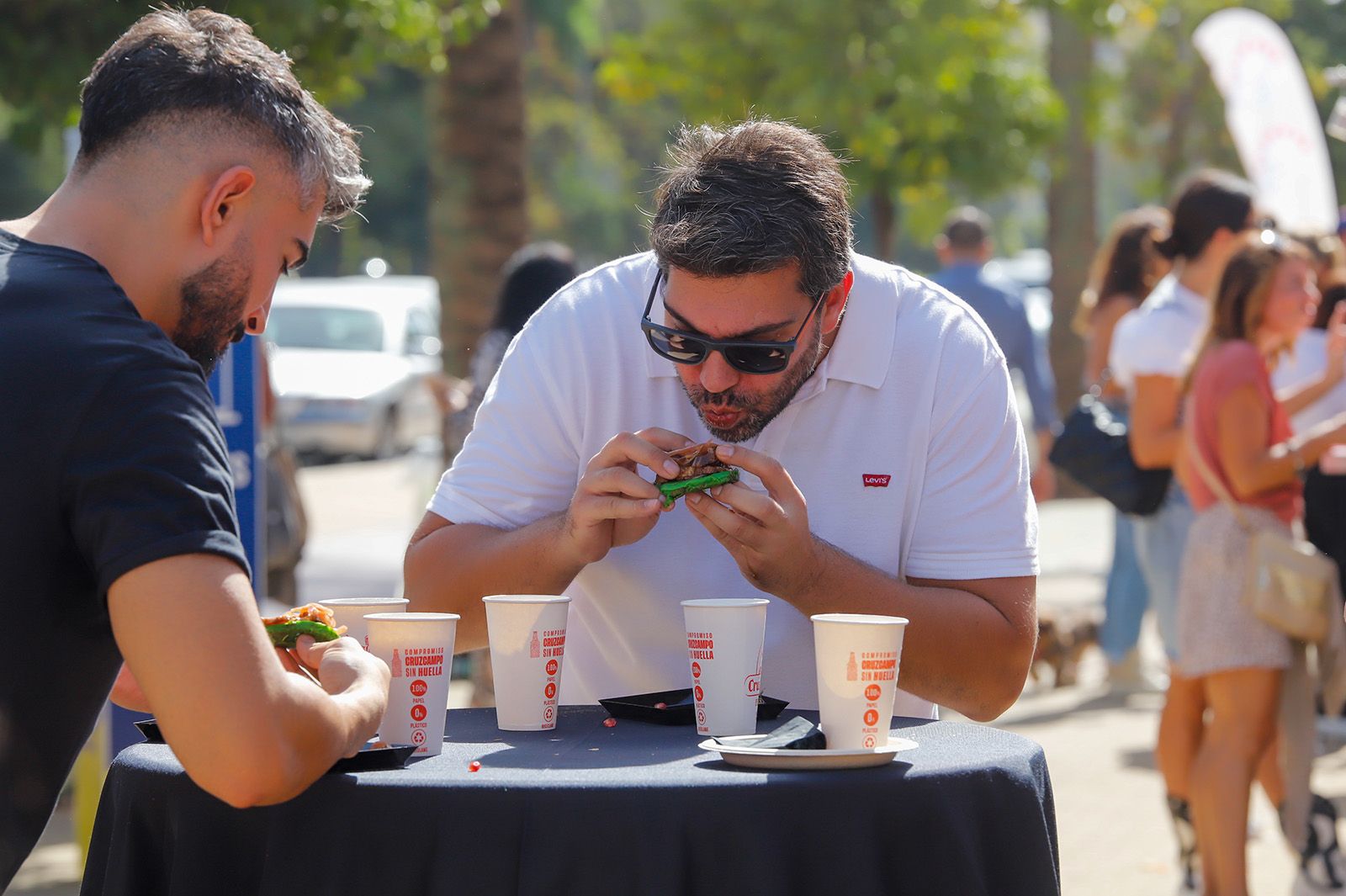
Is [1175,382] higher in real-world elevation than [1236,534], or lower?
higher

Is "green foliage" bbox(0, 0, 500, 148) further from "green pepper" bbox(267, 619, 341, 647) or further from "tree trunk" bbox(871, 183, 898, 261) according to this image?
"tree trunk" bbox(871, 183, 898, 261)

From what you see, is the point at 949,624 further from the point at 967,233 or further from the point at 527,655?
the point at 967,233

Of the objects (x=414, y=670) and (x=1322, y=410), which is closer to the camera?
(x=414, y=670)

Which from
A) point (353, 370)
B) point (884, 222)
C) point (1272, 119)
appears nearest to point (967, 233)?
point (1272, 119)

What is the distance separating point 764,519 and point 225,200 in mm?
961

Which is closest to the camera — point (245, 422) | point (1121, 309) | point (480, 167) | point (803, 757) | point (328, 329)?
point (803, 757)

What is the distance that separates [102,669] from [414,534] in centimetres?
106

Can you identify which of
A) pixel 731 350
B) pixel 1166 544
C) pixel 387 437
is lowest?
pixel 387 437

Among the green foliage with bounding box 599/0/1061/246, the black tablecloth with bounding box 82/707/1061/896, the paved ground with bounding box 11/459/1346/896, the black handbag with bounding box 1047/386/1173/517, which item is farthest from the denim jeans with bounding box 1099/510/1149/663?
the black tablecloth with bounding box 82/707/1061/896

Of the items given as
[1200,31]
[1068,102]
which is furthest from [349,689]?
[1068,102]

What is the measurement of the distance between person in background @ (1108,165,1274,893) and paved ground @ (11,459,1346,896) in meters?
0.38

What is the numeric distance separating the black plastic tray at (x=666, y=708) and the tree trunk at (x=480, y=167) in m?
6.37

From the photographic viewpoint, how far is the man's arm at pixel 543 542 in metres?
2.75

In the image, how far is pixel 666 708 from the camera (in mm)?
2717
